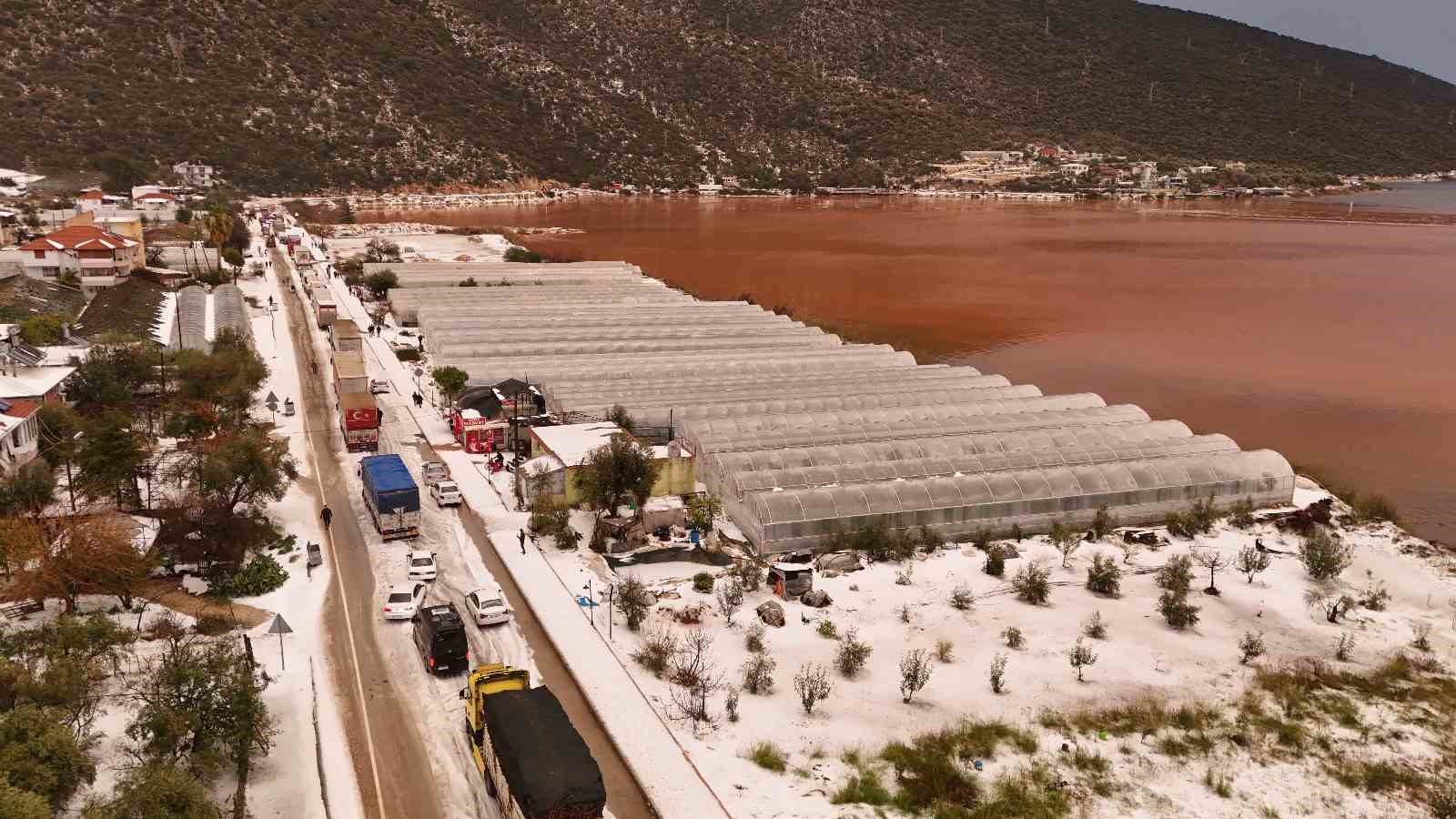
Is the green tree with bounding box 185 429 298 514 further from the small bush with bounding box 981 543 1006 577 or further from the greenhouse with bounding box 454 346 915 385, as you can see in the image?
the small bush with bounding box 981 543 1006 577

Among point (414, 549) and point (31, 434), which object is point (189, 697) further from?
point (31, 434)

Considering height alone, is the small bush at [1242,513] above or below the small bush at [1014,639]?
→ above

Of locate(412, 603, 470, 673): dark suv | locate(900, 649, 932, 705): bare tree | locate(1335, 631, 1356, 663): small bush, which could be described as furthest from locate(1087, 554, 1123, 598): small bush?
locate(412, 603, 470, 673): dark suv

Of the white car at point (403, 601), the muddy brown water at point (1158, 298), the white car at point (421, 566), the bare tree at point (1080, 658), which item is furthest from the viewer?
the muddy brown water at point (1158, 298)

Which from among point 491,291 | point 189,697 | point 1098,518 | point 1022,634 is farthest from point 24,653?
point 491,291

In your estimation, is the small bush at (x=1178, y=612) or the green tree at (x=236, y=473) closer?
the small bush at (x=1178, y=612)

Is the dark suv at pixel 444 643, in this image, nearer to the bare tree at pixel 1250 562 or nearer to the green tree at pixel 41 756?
the green tree at pixel 41 756

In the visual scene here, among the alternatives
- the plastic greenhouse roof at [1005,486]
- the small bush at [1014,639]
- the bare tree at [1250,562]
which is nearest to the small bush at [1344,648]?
the bare tree at [1250,562]
